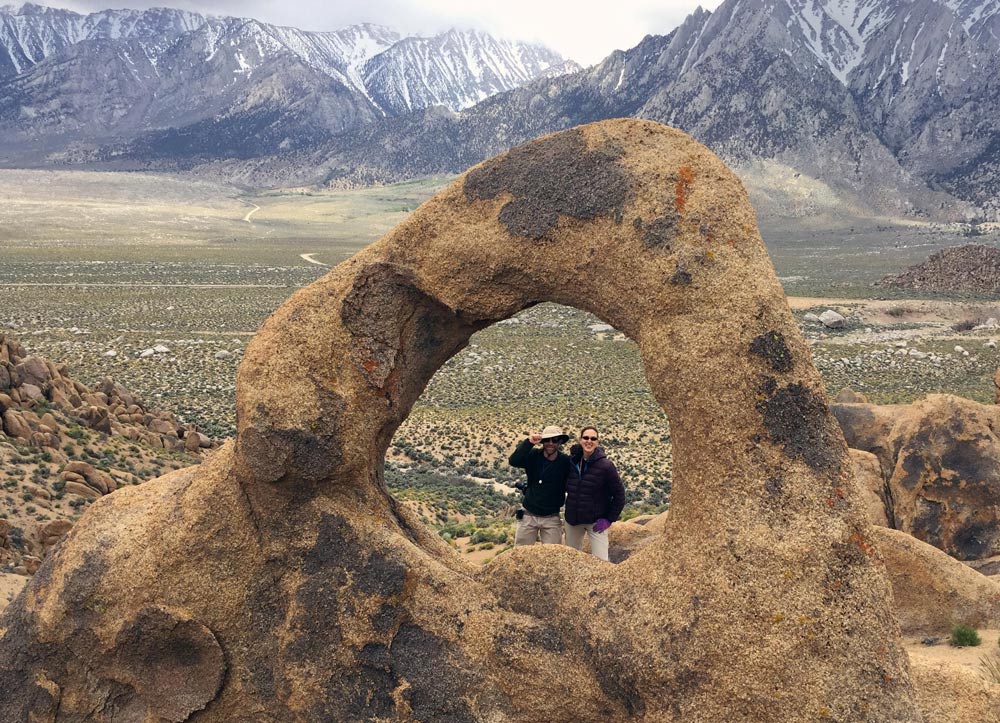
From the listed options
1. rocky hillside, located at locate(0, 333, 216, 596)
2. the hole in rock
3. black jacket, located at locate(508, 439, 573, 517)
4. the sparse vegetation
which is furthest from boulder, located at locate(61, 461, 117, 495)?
black jacket, located at locate(508, 439, 573, 517)

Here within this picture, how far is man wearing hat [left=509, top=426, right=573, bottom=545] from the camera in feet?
29.2

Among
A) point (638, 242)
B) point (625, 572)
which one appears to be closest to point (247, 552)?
point (625, 572)

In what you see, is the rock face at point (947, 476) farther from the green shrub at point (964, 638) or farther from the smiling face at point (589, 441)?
the smiling face at point (589, 441)

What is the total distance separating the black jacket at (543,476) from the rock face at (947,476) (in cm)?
830

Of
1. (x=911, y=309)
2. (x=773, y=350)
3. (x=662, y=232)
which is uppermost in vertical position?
(x=662, y=232)

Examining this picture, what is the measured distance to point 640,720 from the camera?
22.3 ft

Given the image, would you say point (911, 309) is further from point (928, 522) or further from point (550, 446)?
point (550, 446)

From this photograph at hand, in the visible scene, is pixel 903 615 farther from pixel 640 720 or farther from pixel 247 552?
pixel 247 552

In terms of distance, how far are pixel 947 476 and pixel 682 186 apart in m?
9.92

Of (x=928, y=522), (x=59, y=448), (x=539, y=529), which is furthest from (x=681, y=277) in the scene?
(x=59, y=448)

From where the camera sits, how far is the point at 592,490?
347 inches

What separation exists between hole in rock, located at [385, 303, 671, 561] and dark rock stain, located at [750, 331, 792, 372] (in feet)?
33.6

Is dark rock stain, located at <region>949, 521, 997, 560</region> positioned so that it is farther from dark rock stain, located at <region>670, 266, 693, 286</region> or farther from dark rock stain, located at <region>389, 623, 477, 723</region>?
dark rock stain, located at <region>389, 623, 477, 723</region>

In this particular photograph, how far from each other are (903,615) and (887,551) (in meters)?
0.78
